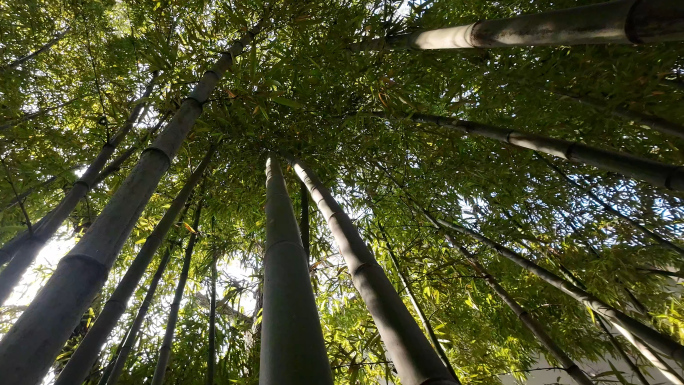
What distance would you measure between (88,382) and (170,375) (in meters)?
0.47

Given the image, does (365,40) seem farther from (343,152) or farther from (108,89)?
(108,89)

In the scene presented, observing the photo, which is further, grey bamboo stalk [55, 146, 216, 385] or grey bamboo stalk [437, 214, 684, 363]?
grey bamboo stalk [437, 214, 684, 363]

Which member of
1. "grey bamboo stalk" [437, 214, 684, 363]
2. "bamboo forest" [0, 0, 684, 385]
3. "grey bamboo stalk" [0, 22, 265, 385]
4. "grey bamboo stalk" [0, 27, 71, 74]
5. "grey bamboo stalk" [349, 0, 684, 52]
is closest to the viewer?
"grey bamboo stalk" [0, 22, 265, 385]

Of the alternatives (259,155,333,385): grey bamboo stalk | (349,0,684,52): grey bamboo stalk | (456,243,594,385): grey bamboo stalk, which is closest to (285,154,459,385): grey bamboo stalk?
(259,155,333,385): grey bamboo stalk

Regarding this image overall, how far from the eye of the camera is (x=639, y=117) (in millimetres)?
1585

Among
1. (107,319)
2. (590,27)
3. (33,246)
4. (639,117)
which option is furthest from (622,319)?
(33,246)

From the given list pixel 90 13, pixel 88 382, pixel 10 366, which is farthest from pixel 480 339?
pixel 90 13

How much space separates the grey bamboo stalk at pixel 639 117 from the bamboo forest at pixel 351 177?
0.02 meters

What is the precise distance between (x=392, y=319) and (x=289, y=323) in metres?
0.22

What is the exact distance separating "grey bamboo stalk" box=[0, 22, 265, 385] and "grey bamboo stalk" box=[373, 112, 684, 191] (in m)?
1.51

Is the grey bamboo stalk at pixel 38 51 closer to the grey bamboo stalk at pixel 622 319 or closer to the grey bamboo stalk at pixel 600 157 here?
the grey bamboo stalk at pixel 600 157

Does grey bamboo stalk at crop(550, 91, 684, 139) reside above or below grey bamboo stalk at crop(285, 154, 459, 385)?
above

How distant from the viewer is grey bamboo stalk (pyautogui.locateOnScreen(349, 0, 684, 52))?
26.7 inches

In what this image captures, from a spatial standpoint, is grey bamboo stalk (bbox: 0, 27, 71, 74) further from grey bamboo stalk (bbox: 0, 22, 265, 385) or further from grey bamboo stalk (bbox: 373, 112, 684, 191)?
grey bamboo stalk (bbox: 373, 112, 684, 191)
